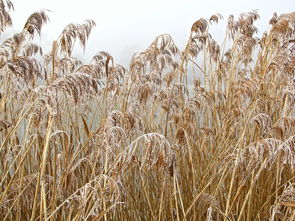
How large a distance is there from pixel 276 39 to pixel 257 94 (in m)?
0.88

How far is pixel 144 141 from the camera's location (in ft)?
6.73

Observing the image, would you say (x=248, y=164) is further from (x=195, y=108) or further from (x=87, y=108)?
(x=87, y=108)

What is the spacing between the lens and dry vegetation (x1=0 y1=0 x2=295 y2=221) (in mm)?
1642

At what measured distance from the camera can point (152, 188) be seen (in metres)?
2.89

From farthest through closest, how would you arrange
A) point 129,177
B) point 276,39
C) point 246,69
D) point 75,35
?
1. point 246,69
2. point 276,39
3. point 129,177
4. point 75,35

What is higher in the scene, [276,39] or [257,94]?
[276,39]

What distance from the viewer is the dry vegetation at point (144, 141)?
1.64m

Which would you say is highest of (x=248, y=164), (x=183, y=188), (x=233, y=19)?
(x=233, y=19)

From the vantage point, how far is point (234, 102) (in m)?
3.02

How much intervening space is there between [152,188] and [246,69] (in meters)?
1.96

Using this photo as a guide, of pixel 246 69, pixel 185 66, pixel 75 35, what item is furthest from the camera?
pixel 246 69

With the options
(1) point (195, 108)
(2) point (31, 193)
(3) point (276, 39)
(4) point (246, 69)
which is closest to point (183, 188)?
(1) point (195, 108)

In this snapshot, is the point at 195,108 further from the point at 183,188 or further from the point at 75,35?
the point at 75,35

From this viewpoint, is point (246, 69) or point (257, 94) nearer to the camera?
point (257, 94)
